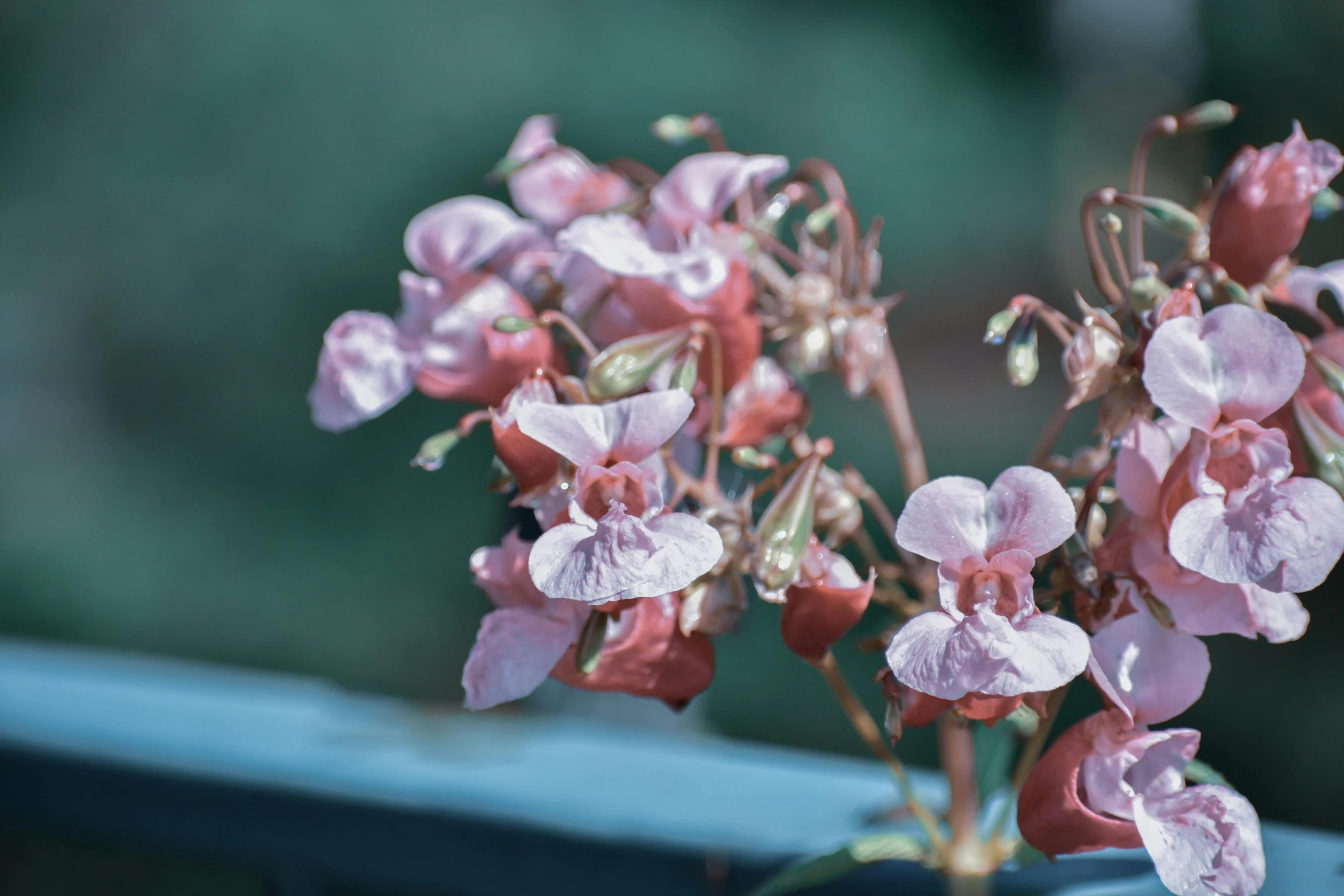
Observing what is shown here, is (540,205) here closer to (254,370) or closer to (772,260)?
(772,260)

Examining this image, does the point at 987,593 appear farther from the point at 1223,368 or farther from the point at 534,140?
the point at 534,140

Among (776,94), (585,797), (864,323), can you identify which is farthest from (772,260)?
(776,94)

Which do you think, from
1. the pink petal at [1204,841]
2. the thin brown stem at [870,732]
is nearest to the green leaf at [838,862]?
the thin brown stem at [870,732]

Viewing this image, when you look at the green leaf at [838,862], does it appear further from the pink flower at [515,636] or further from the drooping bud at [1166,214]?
the drooping bud at [1166,214]

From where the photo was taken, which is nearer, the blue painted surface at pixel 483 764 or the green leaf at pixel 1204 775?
the green leaf at pixel 1204 775

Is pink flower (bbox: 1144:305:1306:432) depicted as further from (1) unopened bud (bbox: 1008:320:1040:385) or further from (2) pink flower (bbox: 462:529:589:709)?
(2) pink flower (bbox: 462:529:589:709)

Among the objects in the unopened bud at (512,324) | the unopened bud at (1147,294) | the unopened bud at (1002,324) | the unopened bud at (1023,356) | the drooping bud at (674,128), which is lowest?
the unopened bud at (1023,356)

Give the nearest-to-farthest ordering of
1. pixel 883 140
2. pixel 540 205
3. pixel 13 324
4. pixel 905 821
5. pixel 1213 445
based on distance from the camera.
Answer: pixel 1213 445 < pixel 540 205 < pixel 905 821 < pixel 883 140 < pixel 13 324

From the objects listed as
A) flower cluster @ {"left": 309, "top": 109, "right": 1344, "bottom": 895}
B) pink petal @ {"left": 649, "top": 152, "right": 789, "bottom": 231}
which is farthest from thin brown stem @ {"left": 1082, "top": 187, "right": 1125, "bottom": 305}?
pink petal @ {"left": 649, "top": 152, "right": 789, "bottom": 231}
